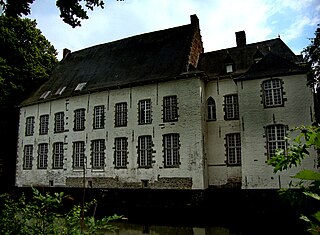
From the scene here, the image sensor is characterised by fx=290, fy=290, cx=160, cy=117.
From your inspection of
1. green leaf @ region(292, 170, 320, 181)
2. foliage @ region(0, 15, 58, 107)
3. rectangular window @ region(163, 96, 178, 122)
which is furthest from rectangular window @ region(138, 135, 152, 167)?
green leaf @ region(292, 170, 320, 181)

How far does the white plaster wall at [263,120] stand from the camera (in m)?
12.1

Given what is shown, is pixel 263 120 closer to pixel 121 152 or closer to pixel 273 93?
pixel 273 93

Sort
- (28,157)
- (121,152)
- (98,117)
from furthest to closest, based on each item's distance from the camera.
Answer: (28,157) < (98,117) < (121,152)

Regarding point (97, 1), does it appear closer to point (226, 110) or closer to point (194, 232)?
point (194, 232)

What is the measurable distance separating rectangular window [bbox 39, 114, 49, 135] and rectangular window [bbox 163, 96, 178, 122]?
8.23 m

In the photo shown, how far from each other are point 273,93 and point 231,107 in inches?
88.6

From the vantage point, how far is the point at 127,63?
17484 mm

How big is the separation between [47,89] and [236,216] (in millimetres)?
14423

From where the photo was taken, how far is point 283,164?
5.21ft

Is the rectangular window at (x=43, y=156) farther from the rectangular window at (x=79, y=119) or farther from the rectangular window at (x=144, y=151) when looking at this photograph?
the rectangular window at (x=144, y=151)

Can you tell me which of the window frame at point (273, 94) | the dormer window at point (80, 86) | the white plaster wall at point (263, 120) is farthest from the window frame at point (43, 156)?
the window frame at point (273, 94)

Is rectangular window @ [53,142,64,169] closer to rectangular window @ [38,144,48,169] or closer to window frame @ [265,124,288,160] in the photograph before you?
rectangular window @ [38,144,48,169]

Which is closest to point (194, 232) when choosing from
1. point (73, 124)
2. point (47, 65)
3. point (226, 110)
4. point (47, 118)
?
point (226, 110)

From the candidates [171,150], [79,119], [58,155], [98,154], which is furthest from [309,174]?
[58,155]
